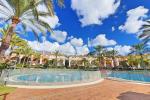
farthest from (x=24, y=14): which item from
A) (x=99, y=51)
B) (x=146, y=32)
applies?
(x=99, y=51)

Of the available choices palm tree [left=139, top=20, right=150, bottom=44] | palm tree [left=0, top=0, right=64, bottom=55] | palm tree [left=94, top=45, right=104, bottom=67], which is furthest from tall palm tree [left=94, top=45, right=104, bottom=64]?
palm tree [left=0, top=0, right=64, bottom=55]

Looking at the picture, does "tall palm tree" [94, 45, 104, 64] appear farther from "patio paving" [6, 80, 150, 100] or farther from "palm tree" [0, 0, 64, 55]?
"patio paving" [6, 80, 150, 100]

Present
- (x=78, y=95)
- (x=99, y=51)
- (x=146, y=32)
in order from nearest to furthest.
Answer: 1. (x=78, y=95)
2. (x=146, y=32)
3. (x=99, y=51)

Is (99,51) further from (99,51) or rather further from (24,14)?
(24,14)

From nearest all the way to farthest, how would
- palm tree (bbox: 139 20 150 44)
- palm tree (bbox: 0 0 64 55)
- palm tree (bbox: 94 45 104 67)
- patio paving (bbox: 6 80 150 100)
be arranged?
patio paving (bbox: 6 80 150 100) < palm tree (bbox: 0 0 64 55) < palm tree (bbox: 139 20 150 44) < palm tree (bbox: 94 45 104 67)

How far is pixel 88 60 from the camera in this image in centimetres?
6956

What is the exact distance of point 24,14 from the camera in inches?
453

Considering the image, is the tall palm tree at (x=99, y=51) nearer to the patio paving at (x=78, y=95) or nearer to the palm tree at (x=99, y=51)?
the palm tree at (x=99, y=51)

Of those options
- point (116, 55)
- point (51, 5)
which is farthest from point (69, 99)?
point (116, 55)

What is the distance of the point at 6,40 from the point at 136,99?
847 cm

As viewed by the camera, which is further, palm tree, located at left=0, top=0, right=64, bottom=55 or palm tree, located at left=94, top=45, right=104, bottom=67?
palm tree, located at left=94, top=45, right=104, bottom=67

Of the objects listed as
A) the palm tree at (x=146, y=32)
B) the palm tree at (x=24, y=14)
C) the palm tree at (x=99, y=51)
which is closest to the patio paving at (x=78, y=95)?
the palm tree at (x=24, y=14)

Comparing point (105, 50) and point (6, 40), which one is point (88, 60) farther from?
point (6, 40)

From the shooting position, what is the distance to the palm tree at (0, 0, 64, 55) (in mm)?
9930
